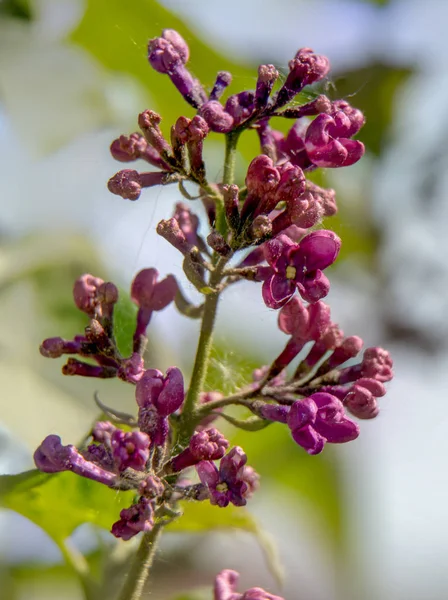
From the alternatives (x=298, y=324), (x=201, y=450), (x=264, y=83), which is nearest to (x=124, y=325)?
(x=298, y=324)

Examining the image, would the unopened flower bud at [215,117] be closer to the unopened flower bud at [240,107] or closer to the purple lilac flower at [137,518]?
the unopened flower bud at [240,107]

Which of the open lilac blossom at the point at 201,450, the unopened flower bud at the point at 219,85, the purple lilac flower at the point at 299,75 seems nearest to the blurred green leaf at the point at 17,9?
the unopened flower bud at the point at 219,85

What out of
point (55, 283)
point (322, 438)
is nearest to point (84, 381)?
point (55, 283)

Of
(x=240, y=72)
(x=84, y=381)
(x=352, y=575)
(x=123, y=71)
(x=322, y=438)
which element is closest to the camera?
(x=322, y=438)

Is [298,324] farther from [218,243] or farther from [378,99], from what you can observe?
[378,99]

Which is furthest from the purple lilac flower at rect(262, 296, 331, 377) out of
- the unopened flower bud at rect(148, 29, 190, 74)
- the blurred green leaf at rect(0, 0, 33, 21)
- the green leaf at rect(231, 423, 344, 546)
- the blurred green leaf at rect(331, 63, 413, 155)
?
the blurred green leaf at rect(331, 63, 413, 155)

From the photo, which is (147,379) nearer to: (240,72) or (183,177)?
(183,177)
